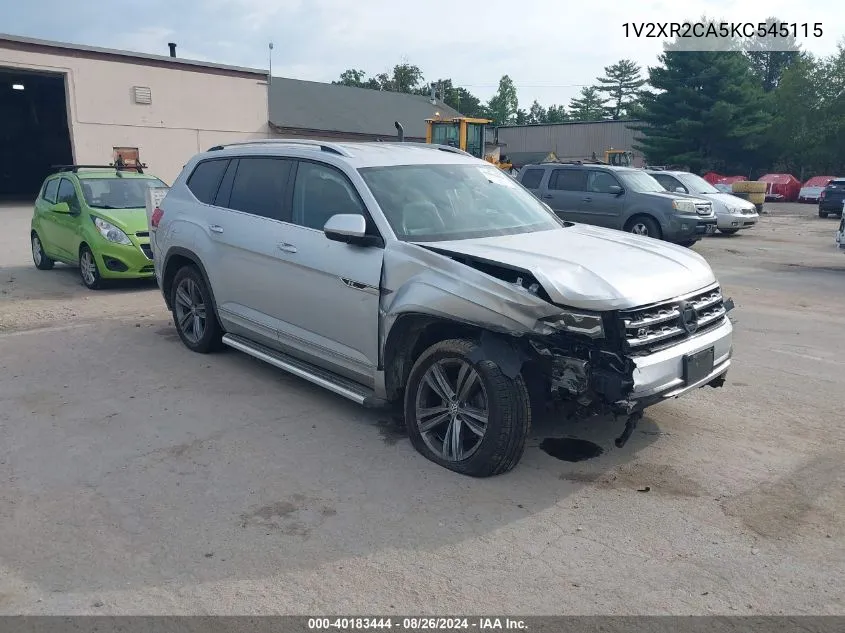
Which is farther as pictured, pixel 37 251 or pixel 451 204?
pixel 37 251

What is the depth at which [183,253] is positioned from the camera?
6656 mm

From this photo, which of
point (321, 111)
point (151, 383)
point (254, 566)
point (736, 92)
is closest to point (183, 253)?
point (151, 383)

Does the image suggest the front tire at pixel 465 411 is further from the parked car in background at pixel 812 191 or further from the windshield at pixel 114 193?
the parked car in background at pixel 812 191

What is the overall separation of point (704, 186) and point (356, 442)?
16.9m

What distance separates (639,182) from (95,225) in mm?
10814

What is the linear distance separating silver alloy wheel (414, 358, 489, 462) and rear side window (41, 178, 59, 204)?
31.1 ft

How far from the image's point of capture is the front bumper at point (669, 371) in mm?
3889

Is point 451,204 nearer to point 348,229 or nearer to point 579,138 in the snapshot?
point 348,229

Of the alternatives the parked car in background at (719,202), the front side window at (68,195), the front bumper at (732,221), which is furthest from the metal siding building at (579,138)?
the front side window at (68,195)

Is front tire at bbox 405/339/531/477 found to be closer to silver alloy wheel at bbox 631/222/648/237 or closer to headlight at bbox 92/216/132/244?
headlight at bbox 92/216/132/244

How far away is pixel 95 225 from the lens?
1017cm

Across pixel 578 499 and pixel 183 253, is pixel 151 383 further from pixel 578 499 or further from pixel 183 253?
pixel 578 499

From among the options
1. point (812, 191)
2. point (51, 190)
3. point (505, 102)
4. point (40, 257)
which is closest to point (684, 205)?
point (51, 190)

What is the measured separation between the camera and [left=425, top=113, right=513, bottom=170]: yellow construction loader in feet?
83.8
